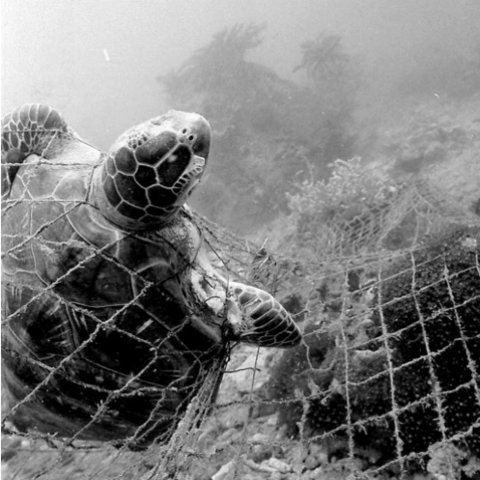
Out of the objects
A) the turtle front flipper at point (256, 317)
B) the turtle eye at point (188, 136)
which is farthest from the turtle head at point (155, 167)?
the turtle front flipper at point (256, 317)

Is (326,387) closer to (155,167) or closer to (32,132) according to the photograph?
(155,167)

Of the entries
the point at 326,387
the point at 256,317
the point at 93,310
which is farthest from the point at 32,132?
the point at 326,387

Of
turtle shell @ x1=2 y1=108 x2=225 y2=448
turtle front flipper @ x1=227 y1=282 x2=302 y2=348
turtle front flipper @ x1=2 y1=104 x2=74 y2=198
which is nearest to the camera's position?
turtle shell @ x1=2 y1=108 x2=225 y2=448

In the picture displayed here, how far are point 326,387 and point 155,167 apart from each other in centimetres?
159

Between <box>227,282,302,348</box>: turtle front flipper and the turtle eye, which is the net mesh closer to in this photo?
<box>227,282,302,348</box>: turtle front flipper

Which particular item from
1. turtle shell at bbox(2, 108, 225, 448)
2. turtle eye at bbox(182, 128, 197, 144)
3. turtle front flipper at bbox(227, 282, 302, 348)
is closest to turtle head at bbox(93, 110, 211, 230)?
turtle eye at bbox(182, 128, 197, 144)

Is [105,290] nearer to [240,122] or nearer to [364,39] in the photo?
[240,122]

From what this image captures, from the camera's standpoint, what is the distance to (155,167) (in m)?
1.42

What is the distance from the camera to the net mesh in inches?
63.6

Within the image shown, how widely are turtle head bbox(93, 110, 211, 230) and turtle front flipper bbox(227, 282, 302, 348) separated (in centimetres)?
60

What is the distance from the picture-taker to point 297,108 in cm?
1040

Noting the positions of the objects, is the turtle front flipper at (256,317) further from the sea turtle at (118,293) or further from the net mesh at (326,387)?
the net mesh at (326,387)

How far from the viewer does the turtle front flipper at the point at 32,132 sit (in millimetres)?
2256

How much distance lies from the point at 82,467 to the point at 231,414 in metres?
1.23
